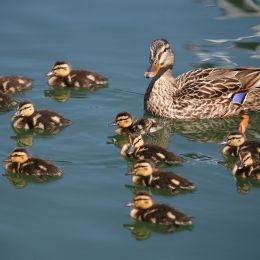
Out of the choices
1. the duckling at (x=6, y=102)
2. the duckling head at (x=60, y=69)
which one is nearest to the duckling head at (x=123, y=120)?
the duckling at (x=6, y=102)

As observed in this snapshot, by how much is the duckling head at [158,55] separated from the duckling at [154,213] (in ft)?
7.61

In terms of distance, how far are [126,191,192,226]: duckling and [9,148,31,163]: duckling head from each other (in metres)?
1.10

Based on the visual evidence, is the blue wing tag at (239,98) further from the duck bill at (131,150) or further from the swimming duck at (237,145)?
the duck bill at (131,150)

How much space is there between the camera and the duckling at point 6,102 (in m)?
9.73

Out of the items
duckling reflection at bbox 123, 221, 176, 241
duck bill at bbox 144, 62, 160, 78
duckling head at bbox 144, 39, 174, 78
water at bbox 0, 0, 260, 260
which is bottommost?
duckling reflection at bbox 123, 221, 176, 241

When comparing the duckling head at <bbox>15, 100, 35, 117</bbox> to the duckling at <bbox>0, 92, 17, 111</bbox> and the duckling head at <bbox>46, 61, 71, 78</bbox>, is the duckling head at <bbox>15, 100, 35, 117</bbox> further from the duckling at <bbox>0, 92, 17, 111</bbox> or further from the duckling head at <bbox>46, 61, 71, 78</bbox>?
the duckling head at <bbox>46, 61, 71, 78</bbox>

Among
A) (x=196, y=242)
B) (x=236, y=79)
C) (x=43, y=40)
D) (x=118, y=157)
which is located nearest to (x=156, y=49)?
(x=236, y=79)

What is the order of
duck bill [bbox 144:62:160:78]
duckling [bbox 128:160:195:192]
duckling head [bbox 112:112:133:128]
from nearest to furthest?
duckling [bbox 128:160:195:192]
duckling head [bbox 112:112:133:128]
duck bill [bbox 144:62:160:78]

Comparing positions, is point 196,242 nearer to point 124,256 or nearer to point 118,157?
point 124,256

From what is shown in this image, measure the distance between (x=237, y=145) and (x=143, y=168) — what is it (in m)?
1.03

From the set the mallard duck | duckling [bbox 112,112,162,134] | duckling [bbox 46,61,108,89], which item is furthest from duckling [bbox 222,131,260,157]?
duckling [bbox 46,61,108,89]

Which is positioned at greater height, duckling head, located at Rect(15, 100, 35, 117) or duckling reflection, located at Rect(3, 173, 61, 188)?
duckling head, located at Rect(15, 100, 35, 117)

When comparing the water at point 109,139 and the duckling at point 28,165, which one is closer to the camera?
the water at point 109,139

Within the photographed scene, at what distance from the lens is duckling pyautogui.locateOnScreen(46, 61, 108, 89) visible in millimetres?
10289
